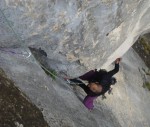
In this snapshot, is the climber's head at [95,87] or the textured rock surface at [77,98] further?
the climber's head at [95,87]

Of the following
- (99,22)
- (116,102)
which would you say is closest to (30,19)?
(99,22)

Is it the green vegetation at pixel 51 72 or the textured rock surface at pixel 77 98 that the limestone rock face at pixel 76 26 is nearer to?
the green vegetation at pixel 51 72

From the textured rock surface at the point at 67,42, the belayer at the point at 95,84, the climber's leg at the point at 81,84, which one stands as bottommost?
the climber's leg at the point at 81,84

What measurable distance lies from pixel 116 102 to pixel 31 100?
7642mm

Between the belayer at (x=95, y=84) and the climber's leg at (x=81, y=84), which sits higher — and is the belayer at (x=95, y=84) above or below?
above

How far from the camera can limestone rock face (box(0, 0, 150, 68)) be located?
9.39 m

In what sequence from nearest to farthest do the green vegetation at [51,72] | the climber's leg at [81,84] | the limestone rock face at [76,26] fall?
the limestone rock face at [76,26], the green vegetation at [51,72], the climber's leg at [81,84]

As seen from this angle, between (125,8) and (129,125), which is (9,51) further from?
(129,125)

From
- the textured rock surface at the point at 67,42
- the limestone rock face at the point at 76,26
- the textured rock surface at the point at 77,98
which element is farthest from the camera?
the limestone rock face at the point at 76,26

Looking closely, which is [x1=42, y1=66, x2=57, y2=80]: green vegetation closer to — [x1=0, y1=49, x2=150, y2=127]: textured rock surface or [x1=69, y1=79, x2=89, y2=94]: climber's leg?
[x1=0, y1=49, x2=150, y2=127]: textured rock surface

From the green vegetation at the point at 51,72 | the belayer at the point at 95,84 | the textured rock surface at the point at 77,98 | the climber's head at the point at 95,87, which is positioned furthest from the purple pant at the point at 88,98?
the green vegetation at the point at 51,72

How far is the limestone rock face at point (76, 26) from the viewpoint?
9391 mm

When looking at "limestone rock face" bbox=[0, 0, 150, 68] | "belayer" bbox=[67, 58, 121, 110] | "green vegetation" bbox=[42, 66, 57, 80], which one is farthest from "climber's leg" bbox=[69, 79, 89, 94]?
"green vegetation" bbox=[42, 66, 57, 80]

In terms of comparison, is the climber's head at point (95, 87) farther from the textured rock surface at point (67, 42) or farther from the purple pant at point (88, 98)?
the textured rock surface at point (67, 42)
